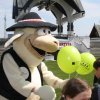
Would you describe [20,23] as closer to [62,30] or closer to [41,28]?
[41,28]

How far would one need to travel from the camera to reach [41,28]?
16.0 feet

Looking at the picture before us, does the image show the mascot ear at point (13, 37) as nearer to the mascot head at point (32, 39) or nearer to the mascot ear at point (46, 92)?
the mascot head at point (32, 39)

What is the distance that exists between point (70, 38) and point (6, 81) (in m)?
21.1

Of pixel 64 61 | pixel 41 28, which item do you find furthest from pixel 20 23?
pixel 64 61

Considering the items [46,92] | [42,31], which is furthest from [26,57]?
[46,92]

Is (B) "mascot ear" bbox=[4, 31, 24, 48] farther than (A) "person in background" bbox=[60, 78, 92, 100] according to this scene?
Yes

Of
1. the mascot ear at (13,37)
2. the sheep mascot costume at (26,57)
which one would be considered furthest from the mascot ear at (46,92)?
the mascot ear at (13,37)

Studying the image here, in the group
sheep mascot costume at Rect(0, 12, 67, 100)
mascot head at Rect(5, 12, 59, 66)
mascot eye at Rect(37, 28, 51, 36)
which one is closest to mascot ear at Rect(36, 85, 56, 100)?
sheep mascot costume at Rect(0, 12, 67, 100)

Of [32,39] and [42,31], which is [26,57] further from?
[42,31]

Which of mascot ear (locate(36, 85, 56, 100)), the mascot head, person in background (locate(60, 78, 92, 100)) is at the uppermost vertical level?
the mascot head

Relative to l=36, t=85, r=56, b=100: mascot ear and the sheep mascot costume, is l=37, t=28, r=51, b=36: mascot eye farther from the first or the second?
l=36, t=85, r=56, b=100: mascot ear

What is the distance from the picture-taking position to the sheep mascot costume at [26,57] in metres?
4.57

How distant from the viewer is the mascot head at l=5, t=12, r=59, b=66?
185 inches

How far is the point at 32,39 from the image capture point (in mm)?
4793
